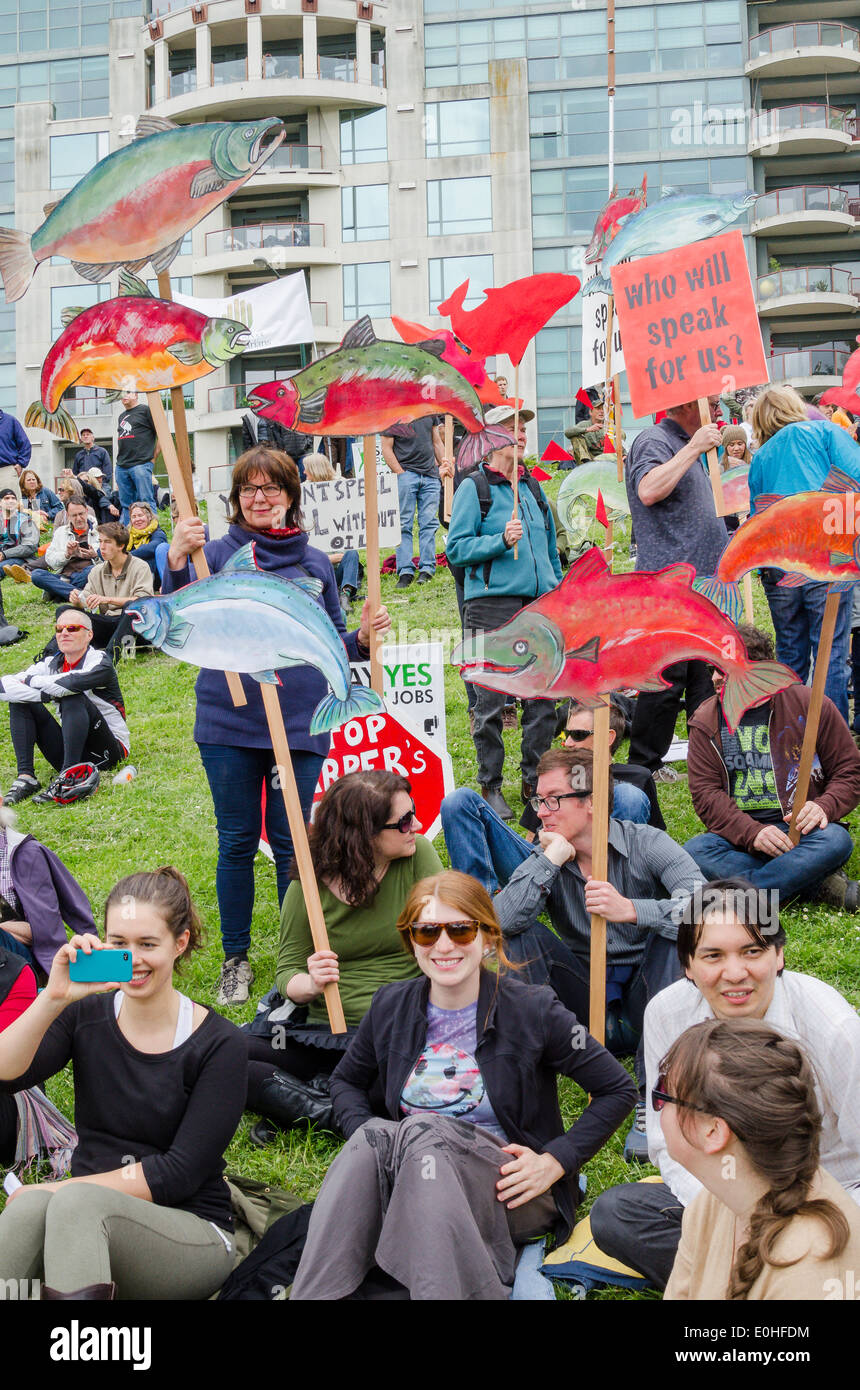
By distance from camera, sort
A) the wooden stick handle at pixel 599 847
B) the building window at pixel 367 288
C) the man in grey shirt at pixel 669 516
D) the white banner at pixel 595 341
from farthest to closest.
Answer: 1. the building window at pixel 367 288
2. the white banner at pixel 595 341
3. the man in grey shirt at pixel 669 516
4. the wooden stick handle at pixel 599 847

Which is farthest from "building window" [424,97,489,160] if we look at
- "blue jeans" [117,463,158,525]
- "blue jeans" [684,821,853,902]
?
"blue jeans" [684,821,853,902]

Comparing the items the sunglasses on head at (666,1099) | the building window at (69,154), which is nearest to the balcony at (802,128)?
the building window at (69,154)

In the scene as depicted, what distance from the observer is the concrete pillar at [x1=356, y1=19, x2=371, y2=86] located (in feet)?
105

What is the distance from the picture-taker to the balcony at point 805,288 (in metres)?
30.7

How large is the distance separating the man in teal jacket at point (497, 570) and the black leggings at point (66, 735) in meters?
3.10

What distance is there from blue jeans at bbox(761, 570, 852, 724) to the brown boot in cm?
410

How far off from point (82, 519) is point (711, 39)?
23.4 metres

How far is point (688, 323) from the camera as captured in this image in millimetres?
5383

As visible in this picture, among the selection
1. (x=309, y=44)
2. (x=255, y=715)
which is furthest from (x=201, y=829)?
(x=309, y=44)

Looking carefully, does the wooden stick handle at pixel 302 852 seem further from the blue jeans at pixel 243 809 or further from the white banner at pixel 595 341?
the white banner at pixel 595 341

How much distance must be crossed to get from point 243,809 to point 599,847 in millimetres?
1483

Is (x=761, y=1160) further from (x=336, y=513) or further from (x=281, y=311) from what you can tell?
(x=281, y=311)

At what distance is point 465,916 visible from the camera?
3.54 meters
